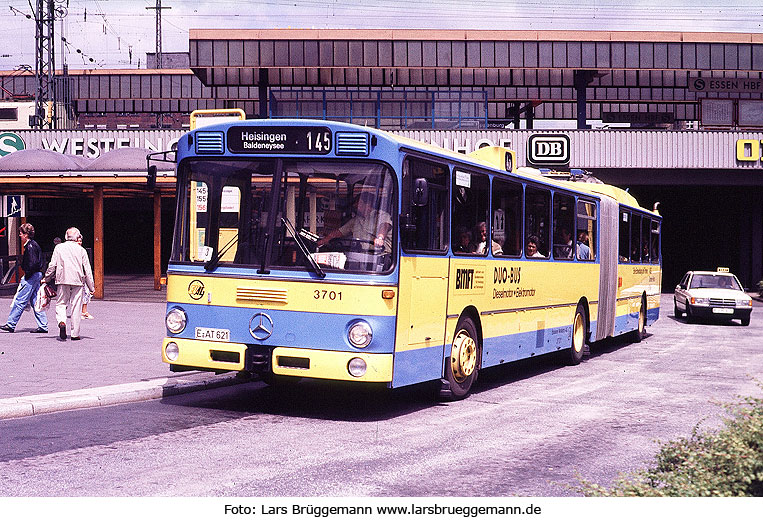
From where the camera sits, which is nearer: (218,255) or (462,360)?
(218,255)

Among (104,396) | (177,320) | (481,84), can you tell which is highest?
(481,84)

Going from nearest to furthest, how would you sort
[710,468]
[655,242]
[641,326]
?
[710,468] → [641,326] → [655,242]

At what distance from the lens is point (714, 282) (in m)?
29.5

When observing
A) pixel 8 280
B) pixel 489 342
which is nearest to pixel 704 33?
pixel 8 280

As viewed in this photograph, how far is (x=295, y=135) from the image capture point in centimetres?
970

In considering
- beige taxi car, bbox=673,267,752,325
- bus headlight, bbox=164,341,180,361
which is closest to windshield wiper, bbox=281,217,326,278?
bus headlight, bbox=164,341,180,361

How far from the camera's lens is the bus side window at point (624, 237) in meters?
19.2

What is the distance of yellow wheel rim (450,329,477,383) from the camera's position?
Result: 11.0 m

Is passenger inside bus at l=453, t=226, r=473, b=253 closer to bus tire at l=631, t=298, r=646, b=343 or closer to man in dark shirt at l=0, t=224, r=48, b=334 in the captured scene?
man in dark shirt at l=0, t=224, r=48, b=334

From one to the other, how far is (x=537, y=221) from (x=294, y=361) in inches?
219

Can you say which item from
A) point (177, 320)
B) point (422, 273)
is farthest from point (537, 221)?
point (177, 320)

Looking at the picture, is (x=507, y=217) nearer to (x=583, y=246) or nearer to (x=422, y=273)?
(x=422, y=273)

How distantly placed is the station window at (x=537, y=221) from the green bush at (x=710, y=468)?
7.75 meters
